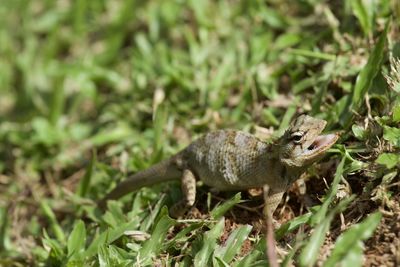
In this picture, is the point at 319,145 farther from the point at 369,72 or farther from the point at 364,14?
the point at 364,14

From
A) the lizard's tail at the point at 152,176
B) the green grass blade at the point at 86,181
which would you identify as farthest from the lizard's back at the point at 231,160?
the green grass blade at the point at 86,181

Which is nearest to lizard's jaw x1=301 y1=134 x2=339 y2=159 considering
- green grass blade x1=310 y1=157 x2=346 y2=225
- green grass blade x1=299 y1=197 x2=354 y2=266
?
green grass blade x1=310 y1=157 x2=346 y2=225

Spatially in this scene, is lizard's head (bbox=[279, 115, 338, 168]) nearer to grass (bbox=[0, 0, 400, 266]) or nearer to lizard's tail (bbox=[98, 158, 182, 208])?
grass (bbox=[0, 0, 400, 266])

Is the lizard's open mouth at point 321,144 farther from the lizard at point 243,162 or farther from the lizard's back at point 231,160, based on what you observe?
the lizard's back at point 231,160

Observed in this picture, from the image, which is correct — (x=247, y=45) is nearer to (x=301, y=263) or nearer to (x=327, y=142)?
(x=327, y=142)

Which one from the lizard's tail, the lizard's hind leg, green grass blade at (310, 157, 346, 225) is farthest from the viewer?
the lizard's tail

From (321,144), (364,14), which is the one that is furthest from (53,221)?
(364,14)

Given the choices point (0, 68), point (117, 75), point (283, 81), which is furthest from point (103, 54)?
point (283, 81)

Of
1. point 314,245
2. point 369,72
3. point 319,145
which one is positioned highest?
point 369,72
